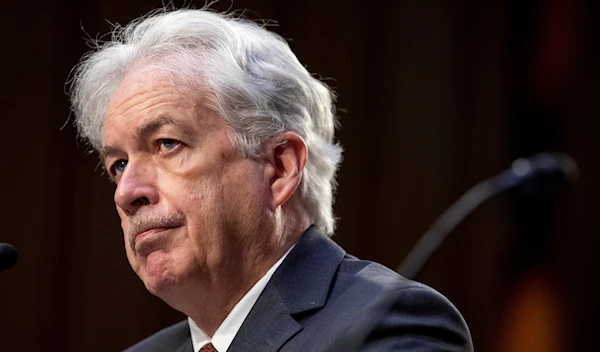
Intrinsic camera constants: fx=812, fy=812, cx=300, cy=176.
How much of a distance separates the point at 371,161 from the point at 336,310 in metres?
2.21

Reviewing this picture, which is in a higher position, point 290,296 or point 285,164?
point 285,164

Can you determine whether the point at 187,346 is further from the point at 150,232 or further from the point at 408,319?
the point at 408,319

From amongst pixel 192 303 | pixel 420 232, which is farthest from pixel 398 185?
pixel 192 303

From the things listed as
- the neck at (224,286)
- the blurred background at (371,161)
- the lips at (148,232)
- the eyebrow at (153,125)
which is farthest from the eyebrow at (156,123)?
the blurred background at (371,161)

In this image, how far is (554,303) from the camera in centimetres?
111

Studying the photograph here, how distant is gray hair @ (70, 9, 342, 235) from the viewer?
2.01 metres

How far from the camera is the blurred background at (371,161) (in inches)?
140

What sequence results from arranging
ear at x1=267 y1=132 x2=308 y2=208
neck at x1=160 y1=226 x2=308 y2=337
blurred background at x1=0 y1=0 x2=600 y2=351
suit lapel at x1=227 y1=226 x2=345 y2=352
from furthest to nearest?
blurred background at x1=0 y1=0 x2=600 y2=351 → ear at x1=267 y1=132 x2=308 y2=208 → neck at x1=160 y1=226 x2=308 y2=337 → suit lapel at x1=227 y1=226 x2=345 y2=352

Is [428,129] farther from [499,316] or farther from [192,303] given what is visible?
[192,303]

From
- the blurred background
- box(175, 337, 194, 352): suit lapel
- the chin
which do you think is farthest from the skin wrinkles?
the blurred background

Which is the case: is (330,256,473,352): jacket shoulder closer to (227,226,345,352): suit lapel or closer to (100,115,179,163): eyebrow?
(227,226,345,352): suit lapel

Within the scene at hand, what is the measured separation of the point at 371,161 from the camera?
3.94 meters

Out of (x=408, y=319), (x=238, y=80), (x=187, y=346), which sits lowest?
(x=187, y=346)

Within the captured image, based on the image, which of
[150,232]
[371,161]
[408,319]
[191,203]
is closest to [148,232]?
[150,232]
